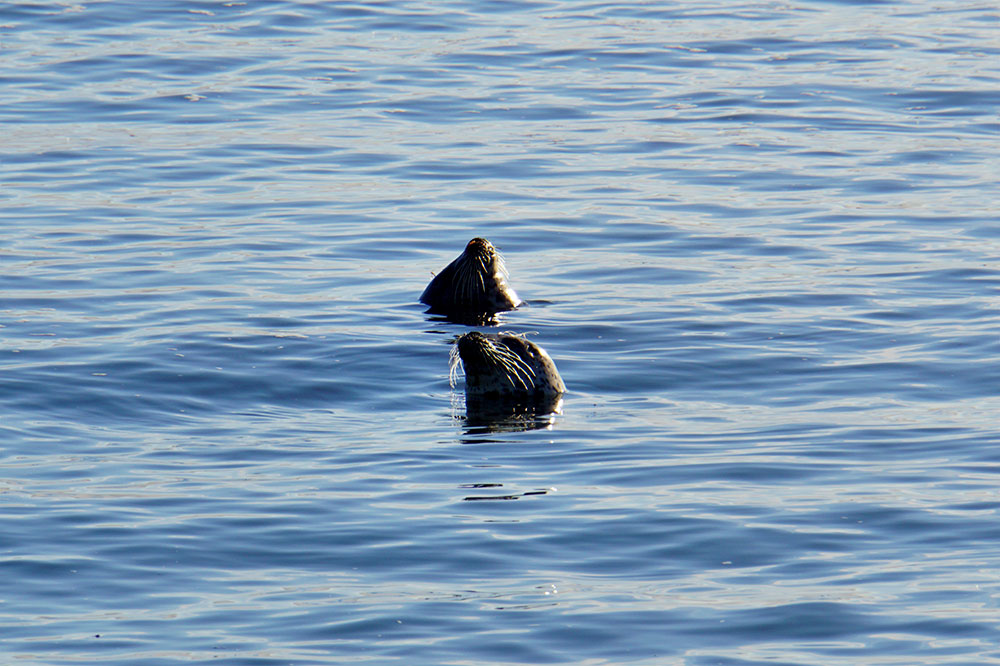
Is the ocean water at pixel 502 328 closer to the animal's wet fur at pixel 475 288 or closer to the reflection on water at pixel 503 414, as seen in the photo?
the reflection on water at pixel 503 414

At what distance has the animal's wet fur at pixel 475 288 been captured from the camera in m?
15.9

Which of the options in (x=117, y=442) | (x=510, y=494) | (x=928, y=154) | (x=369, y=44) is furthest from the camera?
(x=369, y=44)

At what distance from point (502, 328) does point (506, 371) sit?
7.43 ft

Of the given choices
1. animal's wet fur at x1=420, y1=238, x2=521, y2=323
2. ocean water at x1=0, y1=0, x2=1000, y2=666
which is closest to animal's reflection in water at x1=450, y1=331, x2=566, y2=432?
ocean water at x1=0, y1=0, x2=1000, y2=666

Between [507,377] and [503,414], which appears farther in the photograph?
[507,377]

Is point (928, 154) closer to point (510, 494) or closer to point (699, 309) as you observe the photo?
point (699, 309)

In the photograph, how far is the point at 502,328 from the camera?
15.3m

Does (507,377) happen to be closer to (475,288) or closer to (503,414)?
(503,414)

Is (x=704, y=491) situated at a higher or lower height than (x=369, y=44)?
lower

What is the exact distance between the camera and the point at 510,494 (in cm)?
1045

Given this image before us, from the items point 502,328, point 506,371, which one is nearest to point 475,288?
point 502,328

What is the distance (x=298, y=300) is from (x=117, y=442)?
14.5 feet

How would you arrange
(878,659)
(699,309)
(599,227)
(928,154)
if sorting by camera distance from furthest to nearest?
(928,154) → (599,227) → (699,309) → (878,659)

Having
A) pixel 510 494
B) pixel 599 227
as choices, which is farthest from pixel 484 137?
pixel 510 494
